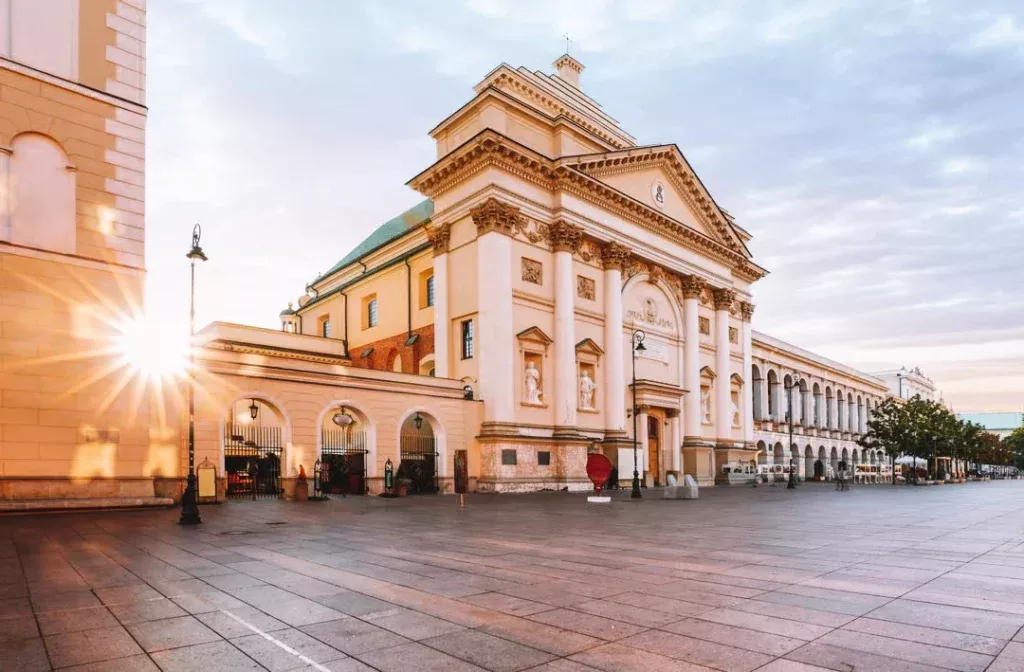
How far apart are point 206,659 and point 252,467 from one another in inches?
1094

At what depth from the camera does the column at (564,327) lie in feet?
113

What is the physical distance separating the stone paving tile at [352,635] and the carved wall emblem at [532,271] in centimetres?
2829

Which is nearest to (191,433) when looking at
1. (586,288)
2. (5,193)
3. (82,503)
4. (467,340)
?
(82,503)

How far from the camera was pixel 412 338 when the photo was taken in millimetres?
40469

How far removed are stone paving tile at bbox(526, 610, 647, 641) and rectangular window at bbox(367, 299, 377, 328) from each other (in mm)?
41668

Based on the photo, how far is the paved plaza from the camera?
5.39m

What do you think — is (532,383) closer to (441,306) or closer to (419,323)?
(441,306)

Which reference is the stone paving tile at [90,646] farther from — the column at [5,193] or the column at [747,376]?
the column at [747,376]

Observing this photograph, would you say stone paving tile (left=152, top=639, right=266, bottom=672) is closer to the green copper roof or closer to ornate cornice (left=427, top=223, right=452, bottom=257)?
ornate cornice (left=427, top=223, right=452, bottom=257)

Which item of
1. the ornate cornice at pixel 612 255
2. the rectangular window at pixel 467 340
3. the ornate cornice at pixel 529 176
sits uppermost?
the ornate cornice at pixel 529 176

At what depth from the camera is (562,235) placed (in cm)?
3516

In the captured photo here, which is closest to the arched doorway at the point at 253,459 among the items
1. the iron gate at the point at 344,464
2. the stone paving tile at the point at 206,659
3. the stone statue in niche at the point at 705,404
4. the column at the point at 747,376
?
the iron gate at the point at 344,464

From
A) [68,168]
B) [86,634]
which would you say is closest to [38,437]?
[68,168]

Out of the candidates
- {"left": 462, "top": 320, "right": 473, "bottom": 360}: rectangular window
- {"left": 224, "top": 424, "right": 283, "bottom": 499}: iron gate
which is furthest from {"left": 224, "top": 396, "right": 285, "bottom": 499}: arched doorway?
{"left": 462, "top": 320, "right": 473, "bottom": 360}: rectangular window
